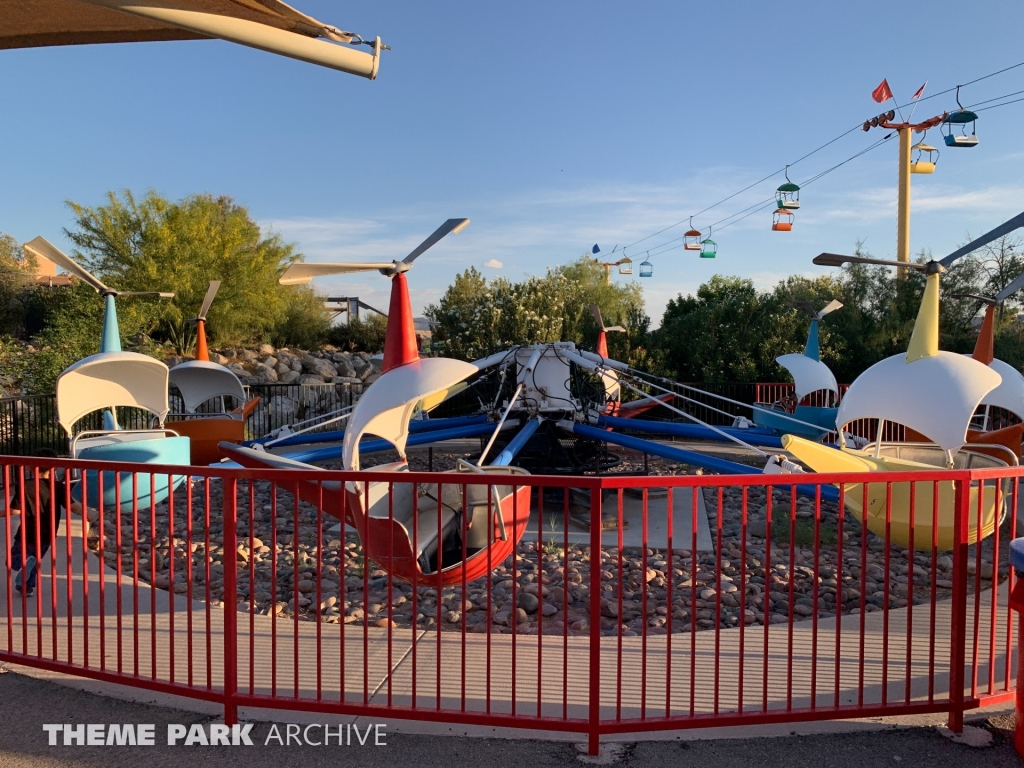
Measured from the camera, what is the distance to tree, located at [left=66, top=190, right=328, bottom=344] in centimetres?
2680

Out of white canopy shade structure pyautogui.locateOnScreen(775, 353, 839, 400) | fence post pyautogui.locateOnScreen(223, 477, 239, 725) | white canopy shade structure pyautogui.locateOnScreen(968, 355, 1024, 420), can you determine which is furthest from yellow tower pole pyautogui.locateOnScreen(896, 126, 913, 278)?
fence post pyautogui.locateOnScreen(223, 477, 239, 725)

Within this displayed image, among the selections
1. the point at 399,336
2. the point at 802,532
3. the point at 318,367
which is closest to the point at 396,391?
the point at 399,336

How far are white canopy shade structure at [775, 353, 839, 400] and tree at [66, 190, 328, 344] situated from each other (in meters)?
21.8

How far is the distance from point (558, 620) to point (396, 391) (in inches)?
89.3

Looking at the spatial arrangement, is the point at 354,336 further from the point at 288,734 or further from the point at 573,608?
the point at 288,734

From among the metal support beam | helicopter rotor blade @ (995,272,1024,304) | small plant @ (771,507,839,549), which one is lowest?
small plant @ (771,507,839,549)

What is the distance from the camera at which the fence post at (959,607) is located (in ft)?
11.8

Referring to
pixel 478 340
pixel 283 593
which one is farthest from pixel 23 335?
pixel 283 593

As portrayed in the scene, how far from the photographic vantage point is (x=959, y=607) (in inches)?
145

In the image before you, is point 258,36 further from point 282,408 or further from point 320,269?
point 282,408

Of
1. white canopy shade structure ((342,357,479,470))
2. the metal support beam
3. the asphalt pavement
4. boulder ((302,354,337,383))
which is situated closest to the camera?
the metal support beam

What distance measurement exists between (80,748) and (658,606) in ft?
14.1

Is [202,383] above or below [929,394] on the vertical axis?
below

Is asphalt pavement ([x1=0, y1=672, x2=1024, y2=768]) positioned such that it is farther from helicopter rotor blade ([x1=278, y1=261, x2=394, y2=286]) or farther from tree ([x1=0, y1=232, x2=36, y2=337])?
tree ([x1=0, y1=232, x2=36, y2=337])
